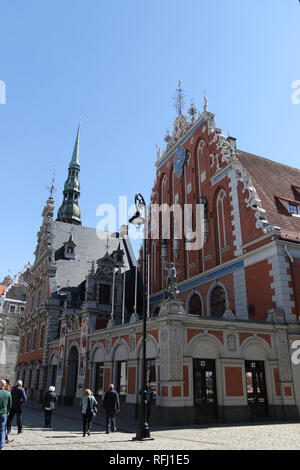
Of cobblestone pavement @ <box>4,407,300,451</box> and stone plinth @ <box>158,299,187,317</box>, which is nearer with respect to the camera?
cobblestone pavement @ <box>4,407,300,451</box>

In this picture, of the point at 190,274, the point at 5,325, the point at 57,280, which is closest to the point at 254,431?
the point at 190,274

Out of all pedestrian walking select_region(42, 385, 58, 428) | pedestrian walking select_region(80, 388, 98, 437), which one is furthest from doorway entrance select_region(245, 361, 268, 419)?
pedestrian walking select_region(42, 385, 58, 428)

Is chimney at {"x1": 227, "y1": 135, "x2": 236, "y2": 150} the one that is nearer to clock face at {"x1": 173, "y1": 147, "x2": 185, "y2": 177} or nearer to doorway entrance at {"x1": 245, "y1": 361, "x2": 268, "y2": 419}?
clock face at {"x1": 173, "y1": 147, "x2": 185, "y2": 177}

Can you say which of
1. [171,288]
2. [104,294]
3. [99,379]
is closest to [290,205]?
[171,288]

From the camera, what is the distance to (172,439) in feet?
38.4

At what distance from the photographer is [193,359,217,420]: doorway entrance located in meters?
16.6

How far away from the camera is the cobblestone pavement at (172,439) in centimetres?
1028

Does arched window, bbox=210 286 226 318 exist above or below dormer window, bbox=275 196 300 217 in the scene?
below

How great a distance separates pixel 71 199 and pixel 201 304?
112 feet

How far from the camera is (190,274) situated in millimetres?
26891

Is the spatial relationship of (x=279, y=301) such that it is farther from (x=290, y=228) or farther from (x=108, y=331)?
(x=108, y=331)

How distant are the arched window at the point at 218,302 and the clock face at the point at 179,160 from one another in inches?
431

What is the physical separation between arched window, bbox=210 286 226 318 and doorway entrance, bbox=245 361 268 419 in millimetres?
5030
